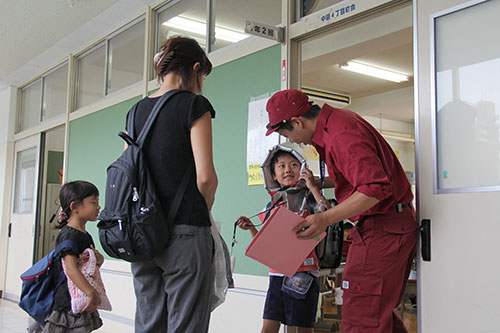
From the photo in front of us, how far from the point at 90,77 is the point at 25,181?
2.38 meters

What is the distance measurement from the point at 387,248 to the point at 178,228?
2.75 ft

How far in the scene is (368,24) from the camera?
16.0 ft

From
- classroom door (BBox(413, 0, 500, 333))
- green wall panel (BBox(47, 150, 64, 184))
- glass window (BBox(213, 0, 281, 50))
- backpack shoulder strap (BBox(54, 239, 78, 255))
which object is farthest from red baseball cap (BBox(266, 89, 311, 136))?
green wall panel (BBox(47, 150, 64, 184))

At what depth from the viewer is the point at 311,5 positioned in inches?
126

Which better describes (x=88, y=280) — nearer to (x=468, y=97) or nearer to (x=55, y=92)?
(x=468, y=97)

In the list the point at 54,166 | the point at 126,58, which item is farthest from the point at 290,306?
the point at 54,166

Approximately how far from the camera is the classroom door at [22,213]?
22.8ft

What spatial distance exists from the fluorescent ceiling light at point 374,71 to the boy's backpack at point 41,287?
18.8 ft

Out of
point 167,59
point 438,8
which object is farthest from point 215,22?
point 167,59

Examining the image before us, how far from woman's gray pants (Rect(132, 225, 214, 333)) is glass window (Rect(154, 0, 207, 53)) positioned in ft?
8.96

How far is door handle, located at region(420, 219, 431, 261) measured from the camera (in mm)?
2209

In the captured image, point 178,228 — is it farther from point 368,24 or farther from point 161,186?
point 368,24

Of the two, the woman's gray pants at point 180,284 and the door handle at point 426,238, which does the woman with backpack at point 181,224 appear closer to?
the woman's gray pants at point 180,284

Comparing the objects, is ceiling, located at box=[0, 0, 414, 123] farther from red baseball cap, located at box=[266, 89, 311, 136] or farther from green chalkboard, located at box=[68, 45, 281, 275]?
red baseball cap, located at box=[266, 89, 311, 136]
